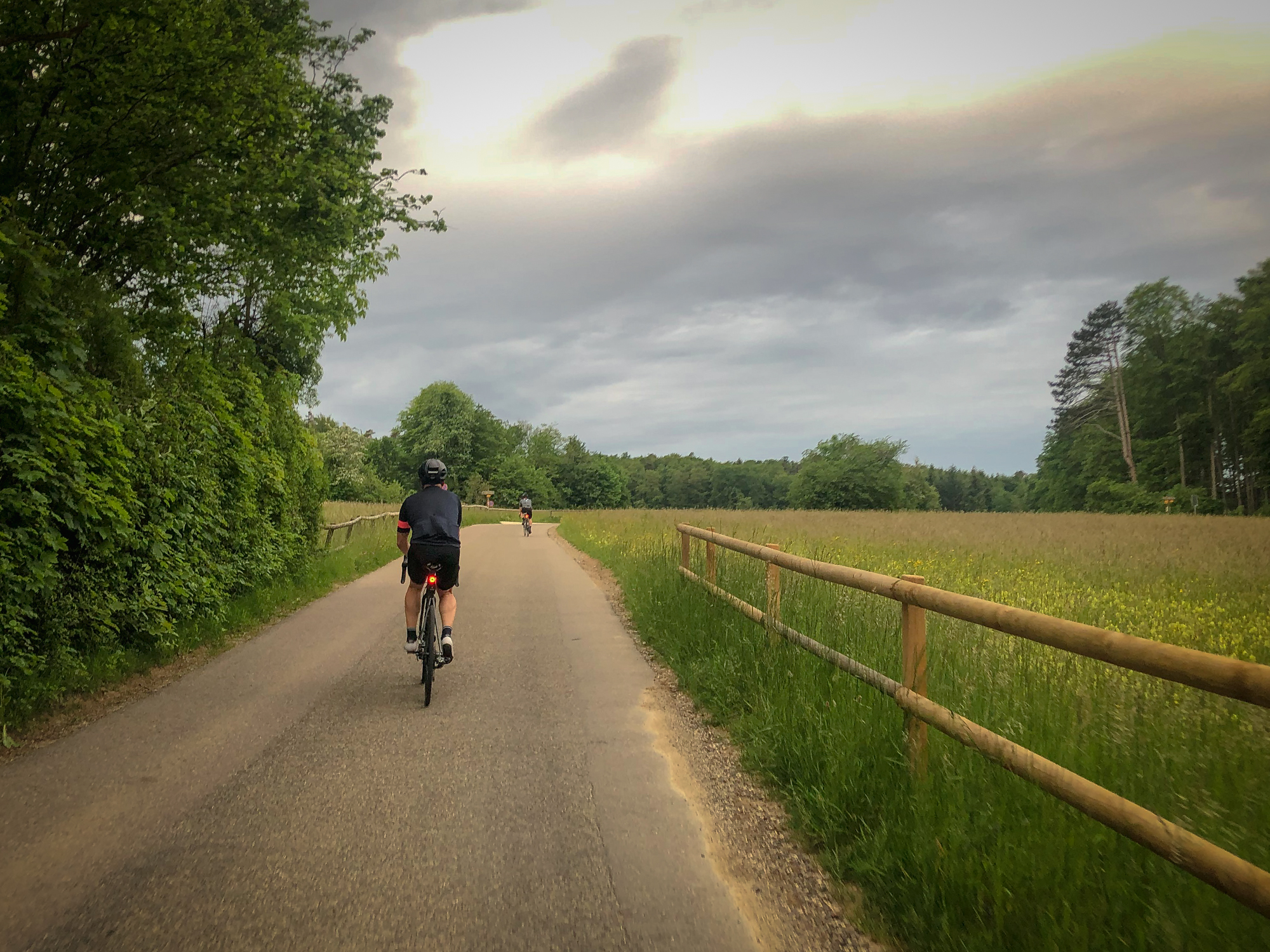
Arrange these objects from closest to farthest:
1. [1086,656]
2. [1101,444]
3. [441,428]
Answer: [1086,656], [1101,444], [441,428]

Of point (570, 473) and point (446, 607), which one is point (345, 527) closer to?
point (446, 607)

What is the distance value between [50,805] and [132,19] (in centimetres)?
719

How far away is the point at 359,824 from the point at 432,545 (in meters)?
3.24

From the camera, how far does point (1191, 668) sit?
2.27 metres

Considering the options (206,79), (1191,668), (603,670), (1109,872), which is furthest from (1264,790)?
(206,79)

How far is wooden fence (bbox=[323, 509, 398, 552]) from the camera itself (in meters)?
17.1

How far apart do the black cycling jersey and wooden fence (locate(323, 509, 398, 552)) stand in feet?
32.9

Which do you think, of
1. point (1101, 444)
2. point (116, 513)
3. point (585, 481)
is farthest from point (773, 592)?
point (585, 481)

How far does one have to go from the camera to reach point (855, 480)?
7562cm

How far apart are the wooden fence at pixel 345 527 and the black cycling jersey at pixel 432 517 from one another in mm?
10026

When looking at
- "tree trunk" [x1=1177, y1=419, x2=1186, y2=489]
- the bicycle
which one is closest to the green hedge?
the bicycle

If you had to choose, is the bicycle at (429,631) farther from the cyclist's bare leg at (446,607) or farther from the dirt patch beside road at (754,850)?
the dirt patch beside road at (754,850)

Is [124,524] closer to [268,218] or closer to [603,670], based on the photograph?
[603,670]

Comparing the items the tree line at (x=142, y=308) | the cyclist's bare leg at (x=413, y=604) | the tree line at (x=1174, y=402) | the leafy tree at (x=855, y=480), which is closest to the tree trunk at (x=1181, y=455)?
the tree line at (x=1174, y=402)
